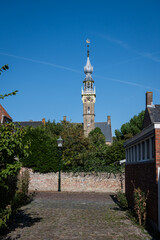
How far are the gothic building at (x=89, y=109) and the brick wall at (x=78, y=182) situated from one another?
2009 inches

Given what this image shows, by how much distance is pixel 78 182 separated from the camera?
26000 millimetres

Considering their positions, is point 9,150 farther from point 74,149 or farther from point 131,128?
point 131,128

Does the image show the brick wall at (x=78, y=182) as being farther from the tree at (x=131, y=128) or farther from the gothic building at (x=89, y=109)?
the gothic building at (x=89, y=109)

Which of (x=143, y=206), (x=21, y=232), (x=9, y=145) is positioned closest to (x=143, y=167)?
(x=143, y=206)

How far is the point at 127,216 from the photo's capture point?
491 inches

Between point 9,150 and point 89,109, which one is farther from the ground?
point 89,109

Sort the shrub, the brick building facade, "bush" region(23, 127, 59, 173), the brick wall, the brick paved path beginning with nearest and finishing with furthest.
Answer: the brick paved path, the brick building facade, the shrub, the brick wall, "bush" region(23, 127, 59, 173)

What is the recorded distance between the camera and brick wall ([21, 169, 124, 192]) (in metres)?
25.8

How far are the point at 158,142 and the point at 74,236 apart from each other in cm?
413

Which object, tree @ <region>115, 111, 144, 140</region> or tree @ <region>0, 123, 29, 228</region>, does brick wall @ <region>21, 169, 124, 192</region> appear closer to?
tree @ <region>0, 123, 29, 228</region>

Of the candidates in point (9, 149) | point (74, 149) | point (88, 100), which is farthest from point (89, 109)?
point (9, 149)

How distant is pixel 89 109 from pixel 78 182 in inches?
2190

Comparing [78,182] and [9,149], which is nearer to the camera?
[9,149]

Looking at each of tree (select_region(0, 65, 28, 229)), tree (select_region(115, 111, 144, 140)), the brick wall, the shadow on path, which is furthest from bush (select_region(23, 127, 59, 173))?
tree (select_region(115, 111, 144, 140))
